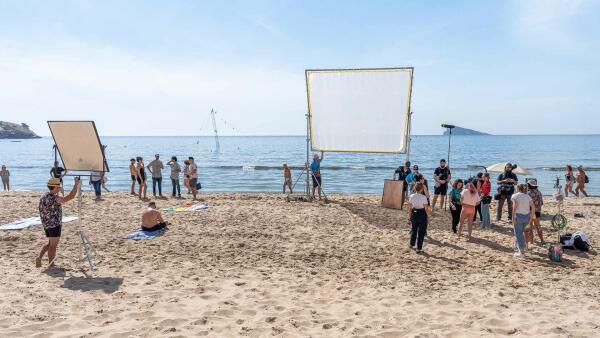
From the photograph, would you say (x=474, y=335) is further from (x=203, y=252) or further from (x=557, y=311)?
(x=203, y=252)

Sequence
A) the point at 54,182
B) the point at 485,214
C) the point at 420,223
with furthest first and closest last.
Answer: the point at 485,214
the point at 420,223
the point at 54,182

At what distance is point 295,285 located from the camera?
6.60 metres

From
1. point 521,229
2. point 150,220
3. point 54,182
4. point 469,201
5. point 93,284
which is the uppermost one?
point 54,182

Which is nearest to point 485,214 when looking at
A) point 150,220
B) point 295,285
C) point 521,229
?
point 521,229

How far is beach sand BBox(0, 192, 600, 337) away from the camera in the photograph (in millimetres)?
5133

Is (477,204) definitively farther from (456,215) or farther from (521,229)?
(521,229)

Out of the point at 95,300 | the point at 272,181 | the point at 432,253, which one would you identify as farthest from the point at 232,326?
the point at 272,181

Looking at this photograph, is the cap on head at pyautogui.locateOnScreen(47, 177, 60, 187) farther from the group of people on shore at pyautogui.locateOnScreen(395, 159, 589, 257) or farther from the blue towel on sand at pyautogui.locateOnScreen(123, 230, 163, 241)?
the group of people on shore at pyautogui.locateOnScreen(395, 159, 589, 257)

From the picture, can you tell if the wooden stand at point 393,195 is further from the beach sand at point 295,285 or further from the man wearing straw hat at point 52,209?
the man wearing straw hat at point 52,209

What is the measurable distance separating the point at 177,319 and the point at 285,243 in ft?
13.7

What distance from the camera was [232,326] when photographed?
16.8ft

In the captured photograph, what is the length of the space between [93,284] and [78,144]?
7.45ft

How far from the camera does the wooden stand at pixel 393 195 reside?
1365 cm

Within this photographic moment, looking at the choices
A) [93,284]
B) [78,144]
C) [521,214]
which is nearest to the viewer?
[93,284]
